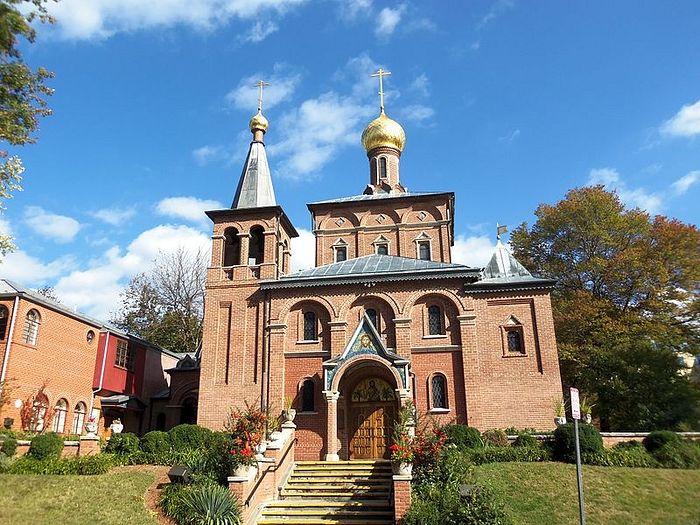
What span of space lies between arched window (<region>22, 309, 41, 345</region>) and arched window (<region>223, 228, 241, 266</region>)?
26.6 feet

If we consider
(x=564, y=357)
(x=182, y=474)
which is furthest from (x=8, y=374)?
(x=564, y=357)

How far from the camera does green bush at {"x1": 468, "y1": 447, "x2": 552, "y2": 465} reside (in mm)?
16641

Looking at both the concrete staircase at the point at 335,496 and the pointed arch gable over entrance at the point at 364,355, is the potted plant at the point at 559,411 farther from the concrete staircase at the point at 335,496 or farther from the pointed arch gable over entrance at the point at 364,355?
the concrete staircase at the point at 335,496

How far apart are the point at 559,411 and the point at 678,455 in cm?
390

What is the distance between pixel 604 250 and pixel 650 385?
977 centimetres

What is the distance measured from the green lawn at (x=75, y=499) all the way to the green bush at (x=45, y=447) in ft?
4.39

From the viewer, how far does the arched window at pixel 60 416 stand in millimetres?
24203

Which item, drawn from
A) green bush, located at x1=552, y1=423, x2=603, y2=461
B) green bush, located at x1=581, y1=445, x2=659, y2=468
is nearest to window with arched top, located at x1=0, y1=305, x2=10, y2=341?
green bush, located at x1=552, y1=423, x2=603, y2=461

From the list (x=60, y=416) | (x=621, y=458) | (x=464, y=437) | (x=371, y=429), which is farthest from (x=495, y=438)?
(x=60, y=416)

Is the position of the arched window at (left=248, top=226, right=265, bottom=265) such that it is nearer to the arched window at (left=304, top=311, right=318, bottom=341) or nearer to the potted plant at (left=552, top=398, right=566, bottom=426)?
the arched window at (left=304, top=311, right=318, bottom=341)

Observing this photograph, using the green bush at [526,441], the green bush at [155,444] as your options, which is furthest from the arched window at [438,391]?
the green bush at [155,444]

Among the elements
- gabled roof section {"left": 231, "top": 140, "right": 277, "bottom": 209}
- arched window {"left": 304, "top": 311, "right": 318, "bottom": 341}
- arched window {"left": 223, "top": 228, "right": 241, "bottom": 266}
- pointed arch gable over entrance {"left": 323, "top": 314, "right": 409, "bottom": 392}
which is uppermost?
gabled roof section {"left": 231, "top": 140, "right": 277, "bottom": 209}

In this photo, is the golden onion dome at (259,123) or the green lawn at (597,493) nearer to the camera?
the green lawn at (597,493)

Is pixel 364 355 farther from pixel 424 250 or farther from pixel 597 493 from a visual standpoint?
pixel 424 250
